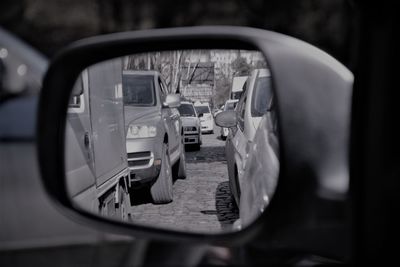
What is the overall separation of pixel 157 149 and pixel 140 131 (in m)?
0.34

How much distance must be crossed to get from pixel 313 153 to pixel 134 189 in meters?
6.41

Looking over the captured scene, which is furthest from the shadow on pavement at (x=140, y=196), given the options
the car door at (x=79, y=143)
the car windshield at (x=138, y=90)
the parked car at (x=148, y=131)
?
the car door at (x=79, y=143)

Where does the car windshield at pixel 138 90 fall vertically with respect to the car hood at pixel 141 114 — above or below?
above

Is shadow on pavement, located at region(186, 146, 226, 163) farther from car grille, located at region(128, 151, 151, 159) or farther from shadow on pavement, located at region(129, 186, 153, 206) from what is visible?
car grille, located at region(128, 151, 151, 159)

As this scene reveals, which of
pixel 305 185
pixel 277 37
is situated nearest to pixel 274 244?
pixel 305 185

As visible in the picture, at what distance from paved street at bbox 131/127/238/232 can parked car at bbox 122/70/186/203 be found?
33 centimetres

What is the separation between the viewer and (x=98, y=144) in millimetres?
4355

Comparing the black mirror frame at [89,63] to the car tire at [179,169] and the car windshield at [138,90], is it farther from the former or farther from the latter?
the car tire at [179,169]

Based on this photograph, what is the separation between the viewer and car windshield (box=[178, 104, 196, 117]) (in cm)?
1897

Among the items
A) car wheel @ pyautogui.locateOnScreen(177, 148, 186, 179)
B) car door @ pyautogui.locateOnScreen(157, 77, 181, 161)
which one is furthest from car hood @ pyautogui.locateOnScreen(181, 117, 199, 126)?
car door @ pyautogui.locateOnScreen(157, 77, 181, 161)

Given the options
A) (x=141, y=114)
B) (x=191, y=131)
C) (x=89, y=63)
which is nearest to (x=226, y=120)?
(x=141, y=114)

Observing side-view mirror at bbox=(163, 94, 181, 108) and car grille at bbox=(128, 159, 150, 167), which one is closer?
car grille at bbox=(128, 159, 150, 167)

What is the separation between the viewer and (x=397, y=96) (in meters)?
1.21

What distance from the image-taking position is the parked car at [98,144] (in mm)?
2973
